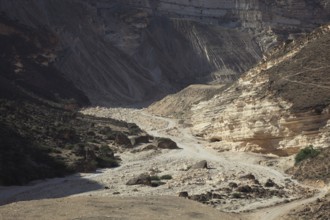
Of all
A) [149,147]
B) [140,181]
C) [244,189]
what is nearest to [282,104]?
[244,189]

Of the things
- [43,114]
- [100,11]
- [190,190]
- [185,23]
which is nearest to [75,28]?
[100,11]

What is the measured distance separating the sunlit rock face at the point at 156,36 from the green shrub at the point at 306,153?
52.8 metres

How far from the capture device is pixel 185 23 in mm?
119250

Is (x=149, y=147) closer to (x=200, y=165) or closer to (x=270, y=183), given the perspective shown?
(x=200, y=165)

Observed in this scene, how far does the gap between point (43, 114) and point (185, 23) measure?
71246 mm

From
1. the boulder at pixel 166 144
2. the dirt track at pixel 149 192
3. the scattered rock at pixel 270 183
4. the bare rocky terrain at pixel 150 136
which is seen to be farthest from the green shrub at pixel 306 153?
the boulder at pixel 166 144

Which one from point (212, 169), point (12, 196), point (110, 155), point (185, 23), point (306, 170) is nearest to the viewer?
point (12, 196)

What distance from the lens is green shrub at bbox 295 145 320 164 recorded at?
1377 inches

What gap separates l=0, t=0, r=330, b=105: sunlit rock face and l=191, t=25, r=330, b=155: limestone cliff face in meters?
44.1

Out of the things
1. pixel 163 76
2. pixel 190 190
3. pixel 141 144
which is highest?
pixel 163 76

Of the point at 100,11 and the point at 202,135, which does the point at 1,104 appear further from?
the point at 100,11

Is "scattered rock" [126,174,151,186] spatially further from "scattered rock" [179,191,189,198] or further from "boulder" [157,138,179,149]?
"boulder" [157,138,179,149]

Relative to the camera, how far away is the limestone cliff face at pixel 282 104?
122 ft

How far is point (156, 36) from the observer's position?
114750 mm
